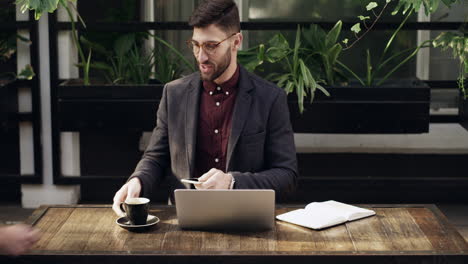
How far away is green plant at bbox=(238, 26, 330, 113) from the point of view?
191 inches

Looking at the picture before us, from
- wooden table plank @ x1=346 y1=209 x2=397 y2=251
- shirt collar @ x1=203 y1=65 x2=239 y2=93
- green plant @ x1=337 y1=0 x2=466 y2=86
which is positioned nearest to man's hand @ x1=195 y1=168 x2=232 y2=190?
wooden table plank @ x1=346 y1=209 x2=397 y2=251

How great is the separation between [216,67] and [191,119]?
9.6 inches

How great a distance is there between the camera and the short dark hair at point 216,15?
311cm

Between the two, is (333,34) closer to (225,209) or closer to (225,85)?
(225,85)

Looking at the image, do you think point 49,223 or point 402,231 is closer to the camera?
point 402,231

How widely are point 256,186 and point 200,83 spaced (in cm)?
55

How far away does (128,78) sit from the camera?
5.23m

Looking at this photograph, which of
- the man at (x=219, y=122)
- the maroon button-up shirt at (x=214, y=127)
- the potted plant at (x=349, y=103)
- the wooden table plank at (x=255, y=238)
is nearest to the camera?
the wooden table plank at (x=255, y=238)

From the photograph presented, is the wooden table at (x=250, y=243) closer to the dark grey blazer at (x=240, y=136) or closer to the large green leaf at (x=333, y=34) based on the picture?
the dark grey blazer at (x=240, y=136)

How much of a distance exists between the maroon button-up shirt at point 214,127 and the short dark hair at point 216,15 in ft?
0.82

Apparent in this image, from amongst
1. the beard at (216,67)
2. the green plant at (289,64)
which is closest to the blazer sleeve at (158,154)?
the beard at (216,67)

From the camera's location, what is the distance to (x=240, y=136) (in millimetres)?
3217

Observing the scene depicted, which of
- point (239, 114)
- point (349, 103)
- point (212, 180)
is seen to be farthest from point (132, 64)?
point (212, 180)

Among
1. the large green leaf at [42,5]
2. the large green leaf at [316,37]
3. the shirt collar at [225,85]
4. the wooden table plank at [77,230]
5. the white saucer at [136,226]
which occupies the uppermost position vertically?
the large green leaf at [42,5]
